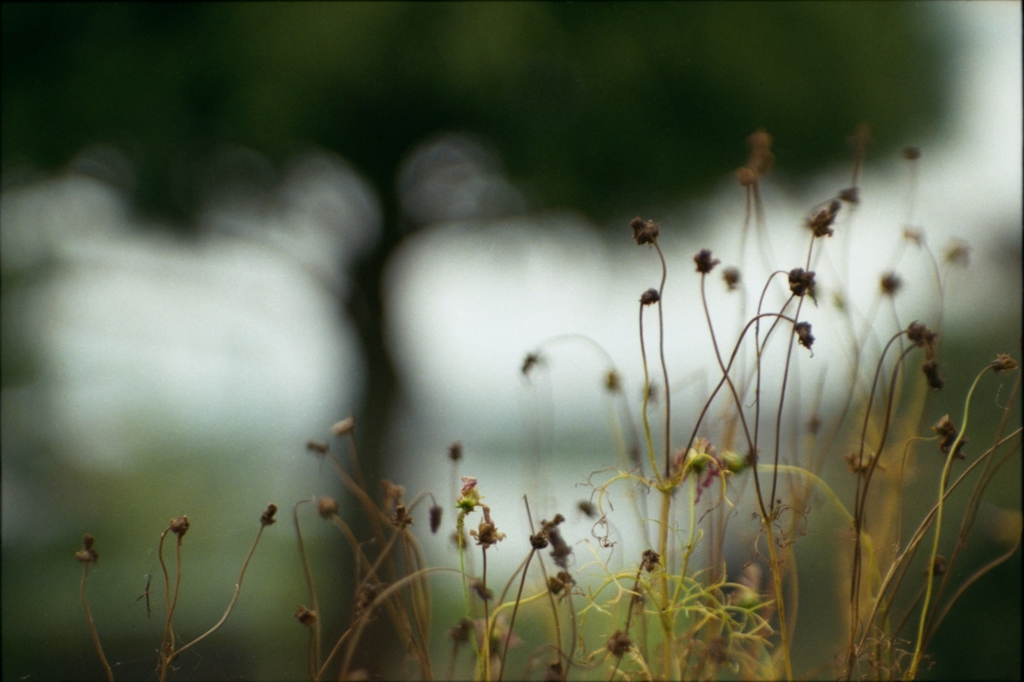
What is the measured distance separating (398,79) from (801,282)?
1.13 meters

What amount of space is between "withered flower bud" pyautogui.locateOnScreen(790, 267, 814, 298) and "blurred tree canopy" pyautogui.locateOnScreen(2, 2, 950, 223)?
0.94 metres

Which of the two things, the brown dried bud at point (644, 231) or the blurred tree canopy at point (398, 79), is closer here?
the brown dried bud at point (644, 231)

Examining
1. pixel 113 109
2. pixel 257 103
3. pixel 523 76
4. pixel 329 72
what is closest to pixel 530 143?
pixel 523 76

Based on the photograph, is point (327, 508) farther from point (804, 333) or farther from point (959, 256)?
point (959, 256)

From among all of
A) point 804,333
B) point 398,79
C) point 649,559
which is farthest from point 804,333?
point 398,79

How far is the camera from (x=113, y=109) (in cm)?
122

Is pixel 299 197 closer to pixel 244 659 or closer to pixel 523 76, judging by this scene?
pixel 523 76

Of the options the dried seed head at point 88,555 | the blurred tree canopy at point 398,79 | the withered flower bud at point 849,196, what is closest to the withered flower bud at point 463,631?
the dried seed head at point 88,555

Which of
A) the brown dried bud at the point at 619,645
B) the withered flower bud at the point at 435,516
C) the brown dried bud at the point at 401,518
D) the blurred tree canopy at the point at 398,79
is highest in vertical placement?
the blurred tree canopy at the point at 398,79

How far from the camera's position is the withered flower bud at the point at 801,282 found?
26cm

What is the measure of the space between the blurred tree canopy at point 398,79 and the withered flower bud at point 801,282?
94cm

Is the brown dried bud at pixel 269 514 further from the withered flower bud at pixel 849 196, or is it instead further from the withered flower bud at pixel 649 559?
the withered flower bud at pixel 849 196

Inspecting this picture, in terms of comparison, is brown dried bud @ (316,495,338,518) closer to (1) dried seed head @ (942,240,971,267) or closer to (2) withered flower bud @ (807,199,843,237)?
(2) withered flower bud @ (807,199,843,237)

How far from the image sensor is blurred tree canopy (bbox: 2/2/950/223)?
1.19m
